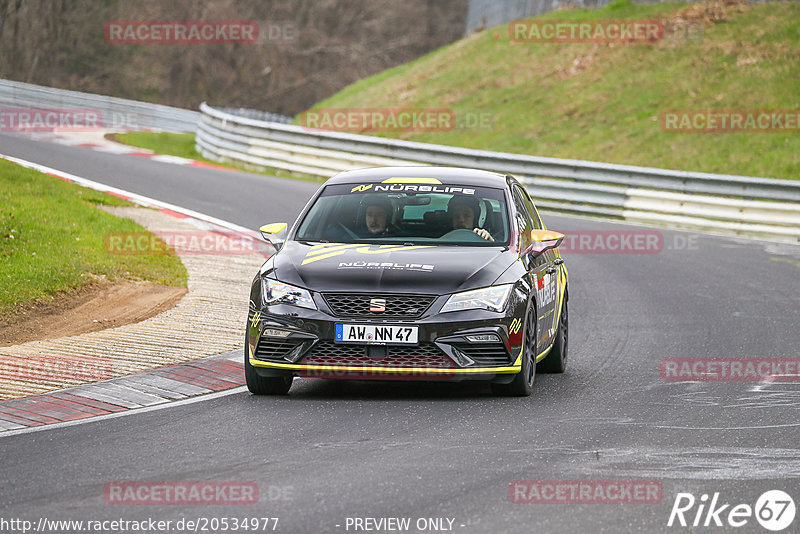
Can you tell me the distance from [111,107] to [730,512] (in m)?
35.5

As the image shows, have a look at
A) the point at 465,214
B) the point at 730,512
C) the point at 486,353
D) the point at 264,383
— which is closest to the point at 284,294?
the point at 264,383

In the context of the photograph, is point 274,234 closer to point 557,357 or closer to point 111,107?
point 557,357

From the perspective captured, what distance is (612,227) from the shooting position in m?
22.2

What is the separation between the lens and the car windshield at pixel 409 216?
30.8ft

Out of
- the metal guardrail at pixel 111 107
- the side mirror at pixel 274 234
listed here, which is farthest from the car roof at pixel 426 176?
the metal guardrail at pixel 111 107

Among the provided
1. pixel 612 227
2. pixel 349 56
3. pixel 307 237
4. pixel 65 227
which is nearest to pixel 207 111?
pixel 612 227

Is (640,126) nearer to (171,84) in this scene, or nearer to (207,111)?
(207,111)

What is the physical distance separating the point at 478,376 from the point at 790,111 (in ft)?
73.2

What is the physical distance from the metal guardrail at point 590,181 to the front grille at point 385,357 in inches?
592

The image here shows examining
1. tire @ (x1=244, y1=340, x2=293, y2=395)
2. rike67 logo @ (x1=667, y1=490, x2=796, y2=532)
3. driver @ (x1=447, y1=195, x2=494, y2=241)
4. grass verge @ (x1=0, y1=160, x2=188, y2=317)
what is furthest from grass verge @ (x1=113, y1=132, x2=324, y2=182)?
rike67 logo @ (x1=667, y1=490, x2=796, y2=532)

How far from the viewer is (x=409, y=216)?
31.4ft

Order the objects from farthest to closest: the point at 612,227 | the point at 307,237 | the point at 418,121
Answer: the point at 418,121 < the point at 612,227 < the point at 307,237

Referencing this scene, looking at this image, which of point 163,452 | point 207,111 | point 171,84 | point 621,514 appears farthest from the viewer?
point 171,84

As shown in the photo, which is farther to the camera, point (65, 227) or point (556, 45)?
point (556, 45)
